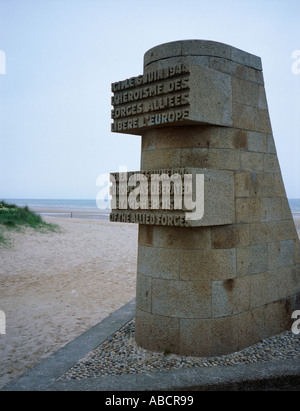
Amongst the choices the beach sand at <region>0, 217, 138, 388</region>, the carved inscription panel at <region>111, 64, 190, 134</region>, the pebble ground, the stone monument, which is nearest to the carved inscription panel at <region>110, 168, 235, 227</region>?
the stone monument

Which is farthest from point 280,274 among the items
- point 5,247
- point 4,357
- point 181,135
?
point 5,247

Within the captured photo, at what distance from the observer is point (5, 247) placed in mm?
16359

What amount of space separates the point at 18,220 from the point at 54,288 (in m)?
10.6

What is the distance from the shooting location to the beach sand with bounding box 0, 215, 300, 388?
7.04 m

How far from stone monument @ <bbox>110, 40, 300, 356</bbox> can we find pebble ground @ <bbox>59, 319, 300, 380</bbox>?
0.48ft

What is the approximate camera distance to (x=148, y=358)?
18.9 ft

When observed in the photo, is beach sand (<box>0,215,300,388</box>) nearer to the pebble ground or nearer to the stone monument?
the pebble ground

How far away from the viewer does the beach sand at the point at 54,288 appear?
704cm

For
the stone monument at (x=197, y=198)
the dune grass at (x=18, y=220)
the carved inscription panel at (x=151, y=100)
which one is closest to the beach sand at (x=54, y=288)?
the dune grass at (x=18, y=220)

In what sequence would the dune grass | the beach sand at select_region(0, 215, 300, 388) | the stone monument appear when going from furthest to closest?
→ the dune grass
the beach sand at select_region(0, 215, 300, 388)
the stone monument

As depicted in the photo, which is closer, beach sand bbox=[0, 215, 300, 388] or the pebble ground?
the pebble ground
